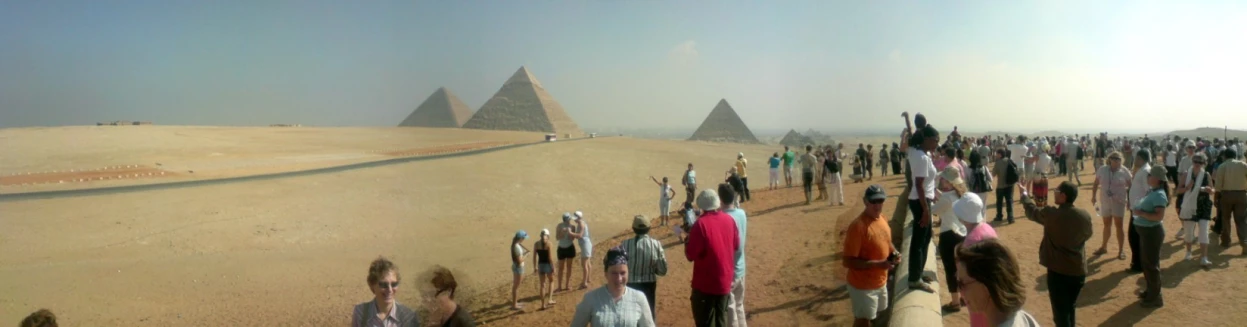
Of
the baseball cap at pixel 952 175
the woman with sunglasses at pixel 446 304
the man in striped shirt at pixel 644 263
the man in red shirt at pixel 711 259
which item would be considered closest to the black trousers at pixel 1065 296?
the baseball cap at pixel 952 175

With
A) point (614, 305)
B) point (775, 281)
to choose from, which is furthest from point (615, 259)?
point (775, 281)

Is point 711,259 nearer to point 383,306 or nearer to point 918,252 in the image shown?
point 918,252

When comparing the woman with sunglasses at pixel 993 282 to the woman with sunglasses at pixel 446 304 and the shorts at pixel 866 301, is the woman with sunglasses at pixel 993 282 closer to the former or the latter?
the shorts at pixel 866 301

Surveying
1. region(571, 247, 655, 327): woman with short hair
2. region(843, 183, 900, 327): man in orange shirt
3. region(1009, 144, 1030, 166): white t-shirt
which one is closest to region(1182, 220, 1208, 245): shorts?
region(843, 183, 900, 327): man in orange shirt

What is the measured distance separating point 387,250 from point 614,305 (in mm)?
12499

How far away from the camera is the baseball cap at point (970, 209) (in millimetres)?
4047

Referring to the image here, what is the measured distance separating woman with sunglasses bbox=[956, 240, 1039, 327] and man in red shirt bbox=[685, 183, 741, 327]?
197 cm

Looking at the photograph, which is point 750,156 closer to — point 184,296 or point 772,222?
point 772,222

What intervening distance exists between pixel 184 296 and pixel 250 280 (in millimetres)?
1087

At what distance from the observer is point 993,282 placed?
2.26 metres

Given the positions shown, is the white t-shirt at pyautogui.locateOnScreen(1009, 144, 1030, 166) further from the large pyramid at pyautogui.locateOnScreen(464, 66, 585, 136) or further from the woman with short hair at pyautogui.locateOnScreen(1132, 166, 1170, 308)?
the large pyramid at pyautogui.locateOnScreen(464, 66, 585, 136)

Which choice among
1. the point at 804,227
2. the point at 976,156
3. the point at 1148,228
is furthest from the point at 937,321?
the point at 804,227

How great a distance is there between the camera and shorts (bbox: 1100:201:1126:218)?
6.73m

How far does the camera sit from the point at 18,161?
29969mm
